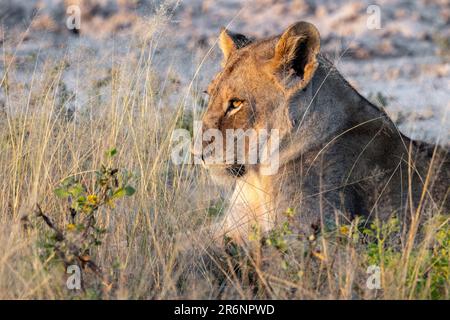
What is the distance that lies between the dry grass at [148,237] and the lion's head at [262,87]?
0.63 m

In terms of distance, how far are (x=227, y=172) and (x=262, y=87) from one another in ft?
2.00

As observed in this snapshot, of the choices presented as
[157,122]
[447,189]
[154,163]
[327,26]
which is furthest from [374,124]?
[327,26]

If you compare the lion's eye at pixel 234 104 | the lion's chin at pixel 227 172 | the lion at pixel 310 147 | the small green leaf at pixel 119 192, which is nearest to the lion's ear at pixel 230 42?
the lion at pixel 310 147

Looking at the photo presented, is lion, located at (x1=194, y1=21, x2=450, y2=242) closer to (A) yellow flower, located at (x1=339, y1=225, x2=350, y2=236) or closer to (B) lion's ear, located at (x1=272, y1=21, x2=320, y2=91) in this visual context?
(B) lion's ear, located at (x1=272, y1=21, x2=320, y2=91)

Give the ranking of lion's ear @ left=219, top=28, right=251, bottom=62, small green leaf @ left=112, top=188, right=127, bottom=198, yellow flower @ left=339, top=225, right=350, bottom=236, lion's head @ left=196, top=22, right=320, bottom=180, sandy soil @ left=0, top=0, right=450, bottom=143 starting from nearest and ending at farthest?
yellow flower @ left=339, top=225, right=350, bottom=236, small green leaf @ left=112, top=188, right=127, bottom=198, lion's head @ left=196, top=22, right=320, bottom=180, lion's ear @ left=219, top=28, right=251, bottom=62, sandy soil @ left=0, top=0, right=450, bottom=143

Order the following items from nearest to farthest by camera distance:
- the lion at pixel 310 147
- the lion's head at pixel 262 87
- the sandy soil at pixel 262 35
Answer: the lion at pixel 310 147, the lion's head at pixel 262 87, the sandy soil at pixel 262 35

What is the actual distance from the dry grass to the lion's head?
0.63m

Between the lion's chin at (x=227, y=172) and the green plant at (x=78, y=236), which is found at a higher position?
the lion's chin at (x=227, y=172)

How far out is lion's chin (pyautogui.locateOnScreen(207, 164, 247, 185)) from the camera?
A: 6.05 metres

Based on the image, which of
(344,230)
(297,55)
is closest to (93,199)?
(344,230)

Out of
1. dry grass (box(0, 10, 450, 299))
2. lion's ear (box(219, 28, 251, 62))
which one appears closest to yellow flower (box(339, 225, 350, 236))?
dry grass (box(0, 10, 450, 299))

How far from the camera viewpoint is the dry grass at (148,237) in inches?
186

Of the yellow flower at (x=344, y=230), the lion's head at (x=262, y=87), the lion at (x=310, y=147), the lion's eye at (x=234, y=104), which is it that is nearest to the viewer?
the yellow flower at (x=344, y=230)

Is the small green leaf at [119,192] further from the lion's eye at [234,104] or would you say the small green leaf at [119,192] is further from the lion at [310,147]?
the lion's eye at [234,104]
